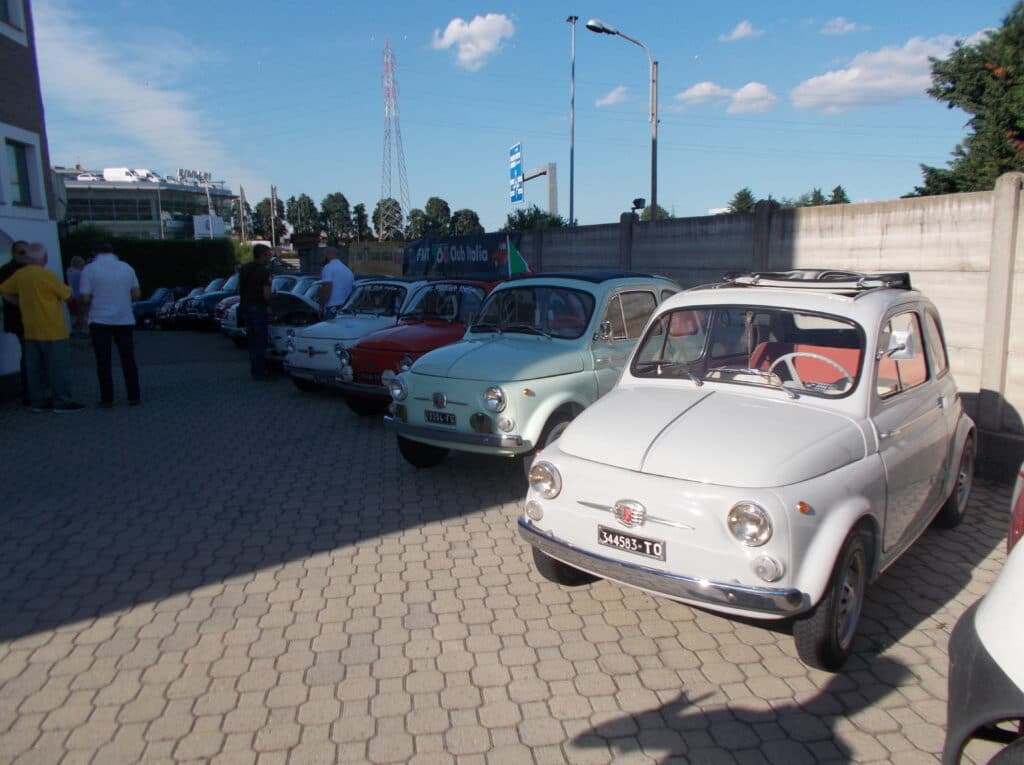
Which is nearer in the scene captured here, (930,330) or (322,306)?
(930,330)

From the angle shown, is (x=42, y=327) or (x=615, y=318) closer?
(x=615, y=318)

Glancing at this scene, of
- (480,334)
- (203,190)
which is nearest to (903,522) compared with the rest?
(480,334)

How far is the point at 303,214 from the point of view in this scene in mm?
A: 114438

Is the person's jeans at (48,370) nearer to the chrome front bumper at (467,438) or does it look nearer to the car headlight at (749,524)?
the chrome front bumper at (467,438)

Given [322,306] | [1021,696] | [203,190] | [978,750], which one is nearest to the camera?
[1021,696]

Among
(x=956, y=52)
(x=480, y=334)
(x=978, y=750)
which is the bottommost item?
(x=978, y=750)

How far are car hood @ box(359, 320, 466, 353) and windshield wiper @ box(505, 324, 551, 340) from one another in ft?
4.42

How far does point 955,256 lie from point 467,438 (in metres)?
4.61

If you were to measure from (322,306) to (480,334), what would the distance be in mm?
5737

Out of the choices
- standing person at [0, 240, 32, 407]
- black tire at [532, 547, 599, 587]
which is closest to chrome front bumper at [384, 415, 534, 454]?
black tire at [532, 547, 599, 587]

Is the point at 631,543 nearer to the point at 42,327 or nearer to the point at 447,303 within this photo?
the point at 447,303

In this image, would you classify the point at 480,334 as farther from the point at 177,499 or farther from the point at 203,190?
the point at 203,190

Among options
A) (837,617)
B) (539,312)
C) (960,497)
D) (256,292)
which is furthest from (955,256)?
(256,292)

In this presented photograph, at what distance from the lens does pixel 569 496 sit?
386 centimetres
